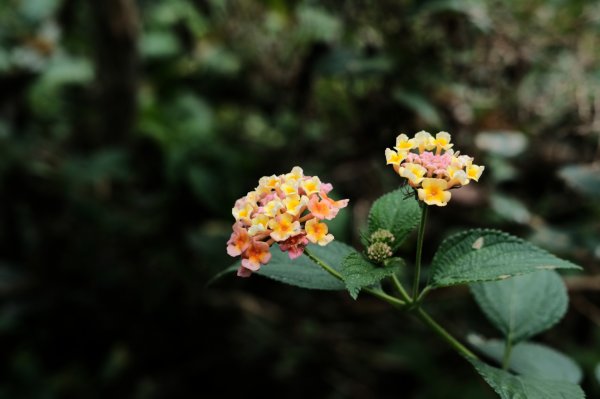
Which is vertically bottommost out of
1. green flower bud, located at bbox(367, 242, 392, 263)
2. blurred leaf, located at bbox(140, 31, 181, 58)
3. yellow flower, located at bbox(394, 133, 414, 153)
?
green flower bud, located at bbox(367, 242, 392, 263)

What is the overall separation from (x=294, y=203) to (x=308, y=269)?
0.12 meters

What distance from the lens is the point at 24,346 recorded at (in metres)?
1.71

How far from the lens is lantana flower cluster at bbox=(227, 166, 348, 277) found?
1.96 ft

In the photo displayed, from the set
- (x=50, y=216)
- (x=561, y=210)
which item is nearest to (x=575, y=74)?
(x=561, y=210)

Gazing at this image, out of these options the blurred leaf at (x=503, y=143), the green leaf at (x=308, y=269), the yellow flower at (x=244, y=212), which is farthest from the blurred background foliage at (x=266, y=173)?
the yellow flower at (x=244, y=212)

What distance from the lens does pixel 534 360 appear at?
2.76ft

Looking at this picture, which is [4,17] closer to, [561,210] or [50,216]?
[50,216]

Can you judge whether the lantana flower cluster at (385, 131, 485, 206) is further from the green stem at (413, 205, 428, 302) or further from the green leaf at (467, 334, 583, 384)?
the green leaf at (467, 334, 583, 384)

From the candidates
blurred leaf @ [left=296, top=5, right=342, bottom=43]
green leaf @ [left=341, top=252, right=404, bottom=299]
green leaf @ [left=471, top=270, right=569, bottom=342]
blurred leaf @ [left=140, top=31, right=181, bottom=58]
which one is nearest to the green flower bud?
green leaf @ [left=341, top=252, right=404, bottom=299]

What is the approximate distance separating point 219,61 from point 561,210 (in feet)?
4.44

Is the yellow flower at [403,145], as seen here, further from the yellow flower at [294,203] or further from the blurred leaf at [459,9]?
the blurred leaf at [459,9]

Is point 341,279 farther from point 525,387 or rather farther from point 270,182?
point 525,387

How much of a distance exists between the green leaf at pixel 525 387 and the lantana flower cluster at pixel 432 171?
8.2 inches

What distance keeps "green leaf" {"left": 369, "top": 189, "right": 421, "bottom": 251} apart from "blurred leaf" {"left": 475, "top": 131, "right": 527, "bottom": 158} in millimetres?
698
